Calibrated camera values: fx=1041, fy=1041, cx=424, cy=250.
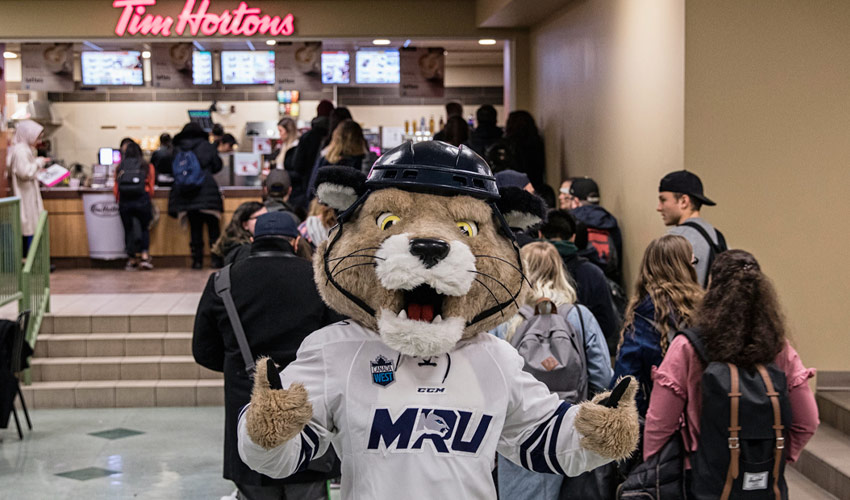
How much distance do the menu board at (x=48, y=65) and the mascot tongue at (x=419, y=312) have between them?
35.2 feet

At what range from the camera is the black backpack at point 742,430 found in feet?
10.9

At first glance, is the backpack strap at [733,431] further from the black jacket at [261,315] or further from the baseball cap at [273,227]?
the baseball cap at [273,227]

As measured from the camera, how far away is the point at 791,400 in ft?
11.3

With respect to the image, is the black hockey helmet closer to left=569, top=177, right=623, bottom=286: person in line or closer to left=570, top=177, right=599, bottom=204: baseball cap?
left=569, top=177, right=623, bottom=286: person in line

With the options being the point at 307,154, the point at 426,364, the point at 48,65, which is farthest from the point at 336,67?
the point at 426,364

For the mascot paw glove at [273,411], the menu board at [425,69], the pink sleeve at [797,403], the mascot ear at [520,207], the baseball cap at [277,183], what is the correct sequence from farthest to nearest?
the menu board at [425,69] → the baseball cap at [277,183] → the pink sleeve at [797,403] → the mascot ear at [520,207] → the mascot paw glove at [273,411]

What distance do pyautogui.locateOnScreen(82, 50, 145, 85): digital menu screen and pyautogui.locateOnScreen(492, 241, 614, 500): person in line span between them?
32.6ft

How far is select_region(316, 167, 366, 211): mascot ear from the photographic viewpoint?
2.26 m

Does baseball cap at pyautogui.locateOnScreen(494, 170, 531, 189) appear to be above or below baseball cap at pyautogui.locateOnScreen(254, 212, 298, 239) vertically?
above

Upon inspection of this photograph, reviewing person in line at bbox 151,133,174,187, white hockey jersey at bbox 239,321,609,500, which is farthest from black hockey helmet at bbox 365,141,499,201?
person in line at bbox 151,133,174,187

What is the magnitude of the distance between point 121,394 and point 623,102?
4122 millimetres

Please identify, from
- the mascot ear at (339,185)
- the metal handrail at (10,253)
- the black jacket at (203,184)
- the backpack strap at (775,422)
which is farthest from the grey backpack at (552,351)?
the black jacket at (203,184)

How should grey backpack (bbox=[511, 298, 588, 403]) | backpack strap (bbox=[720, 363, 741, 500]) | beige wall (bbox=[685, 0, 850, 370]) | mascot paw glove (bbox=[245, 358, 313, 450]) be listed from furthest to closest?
beige wall (bbox=[685, 0, 850, 370]), grey backpack (bbox=[511, 298, 588, 403]), backpack strap (bbox=[720, 363, 741, 500]), mascot paw glove (bbox=[245, 358, 313, 450])

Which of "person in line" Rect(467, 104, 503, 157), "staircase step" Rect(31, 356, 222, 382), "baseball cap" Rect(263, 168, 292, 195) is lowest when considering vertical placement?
"staircase step" Rect(31, 356, 222, 382)
